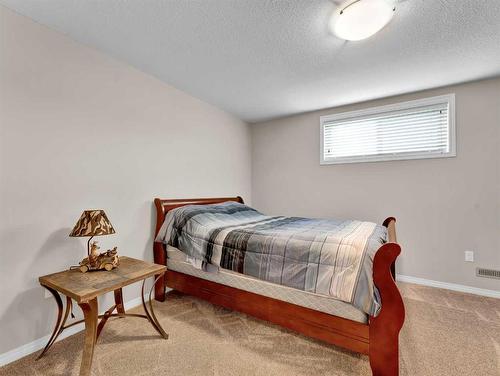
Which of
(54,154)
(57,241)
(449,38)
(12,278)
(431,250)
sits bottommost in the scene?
(431,250)

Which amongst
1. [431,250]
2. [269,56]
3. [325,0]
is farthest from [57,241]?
[431,250]

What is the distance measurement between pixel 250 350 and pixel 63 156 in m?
2.03

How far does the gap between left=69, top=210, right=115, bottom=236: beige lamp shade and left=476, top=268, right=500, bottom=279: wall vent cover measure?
368 cm

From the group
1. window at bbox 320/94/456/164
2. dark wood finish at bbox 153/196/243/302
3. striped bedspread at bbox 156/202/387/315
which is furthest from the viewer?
window at bbox 320/94/456/164

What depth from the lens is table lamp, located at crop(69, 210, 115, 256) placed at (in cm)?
165

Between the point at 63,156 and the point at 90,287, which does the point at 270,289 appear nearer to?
the point at 90,287

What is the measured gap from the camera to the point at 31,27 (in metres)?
1.74

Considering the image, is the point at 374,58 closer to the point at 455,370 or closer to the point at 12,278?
the point at 455,370

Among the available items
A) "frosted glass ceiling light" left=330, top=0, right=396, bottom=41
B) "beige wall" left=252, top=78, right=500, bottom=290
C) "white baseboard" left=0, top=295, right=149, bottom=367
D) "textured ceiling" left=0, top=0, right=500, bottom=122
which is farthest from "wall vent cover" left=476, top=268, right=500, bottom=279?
"white baseboard" left=0, top=295, right=149, bottom=367

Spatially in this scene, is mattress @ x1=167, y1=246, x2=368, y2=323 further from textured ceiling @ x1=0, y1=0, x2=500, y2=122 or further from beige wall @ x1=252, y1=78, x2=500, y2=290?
beige wall @ x1=252, y1=78, x2=500, y2=290

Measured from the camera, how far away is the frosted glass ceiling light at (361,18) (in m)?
1.51

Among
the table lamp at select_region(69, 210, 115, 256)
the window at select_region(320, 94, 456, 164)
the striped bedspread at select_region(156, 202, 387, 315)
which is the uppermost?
the window at select_region(320, 94, 456, 164)

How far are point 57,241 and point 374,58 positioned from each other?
306 cm

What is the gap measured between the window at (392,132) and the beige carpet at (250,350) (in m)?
1.79
